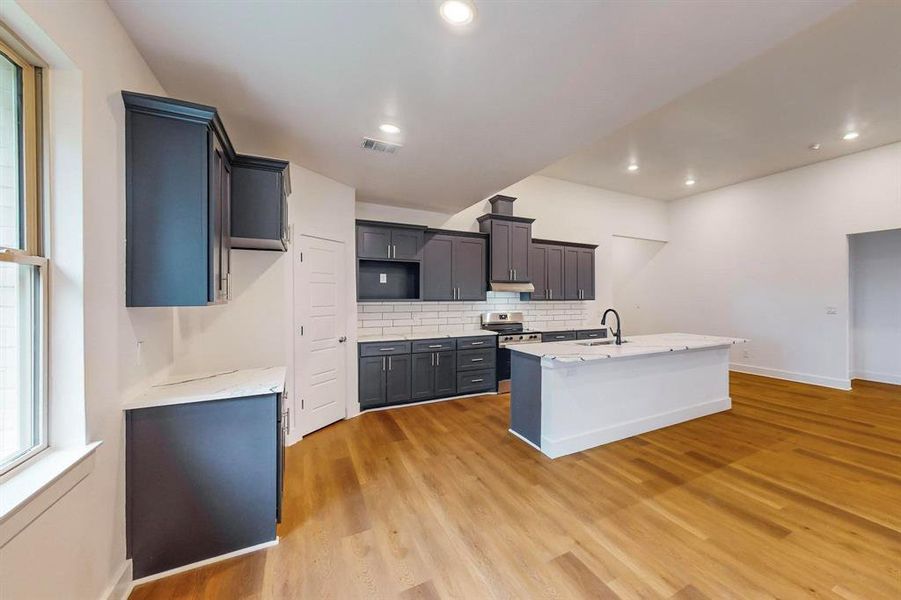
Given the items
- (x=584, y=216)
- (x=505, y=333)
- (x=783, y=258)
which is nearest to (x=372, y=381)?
(x=505, y=333)

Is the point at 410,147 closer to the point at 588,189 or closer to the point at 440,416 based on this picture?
the point at 440,416

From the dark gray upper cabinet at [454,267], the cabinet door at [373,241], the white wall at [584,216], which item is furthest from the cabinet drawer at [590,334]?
the cabinet door at [373,241]

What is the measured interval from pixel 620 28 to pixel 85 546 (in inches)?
125

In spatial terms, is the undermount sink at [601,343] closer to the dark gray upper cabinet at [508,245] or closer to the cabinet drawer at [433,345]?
the cabinet drawer at [433,345]

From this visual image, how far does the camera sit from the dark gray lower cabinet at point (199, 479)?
1.63 meters

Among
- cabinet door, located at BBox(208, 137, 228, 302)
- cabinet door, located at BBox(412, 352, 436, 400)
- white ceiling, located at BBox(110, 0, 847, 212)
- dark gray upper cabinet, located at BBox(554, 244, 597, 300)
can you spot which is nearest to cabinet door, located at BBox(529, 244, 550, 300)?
dark gray upper cabinet, located at BBox(554, 244, 597, 300)

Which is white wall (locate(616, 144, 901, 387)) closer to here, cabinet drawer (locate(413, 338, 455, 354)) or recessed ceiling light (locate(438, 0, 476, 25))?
cabinet drawer (locate(413, 338, 455, 354))

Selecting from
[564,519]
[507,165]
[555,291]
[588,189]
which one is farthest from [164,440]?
[588,189]

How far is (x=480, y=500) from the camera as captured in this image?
2.23 meters

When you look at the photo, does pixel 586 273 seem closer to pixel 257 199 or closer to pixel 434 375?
pixel 434 375

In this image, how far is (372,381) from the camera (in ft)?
13.1

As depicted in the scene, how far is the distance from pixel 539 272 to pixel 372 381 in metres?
3.17

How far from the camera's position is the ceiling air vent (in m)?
2.69

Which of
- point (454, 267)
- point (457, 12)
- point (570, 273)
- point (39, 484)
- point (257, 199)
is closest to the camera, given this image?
point (39, 484)
